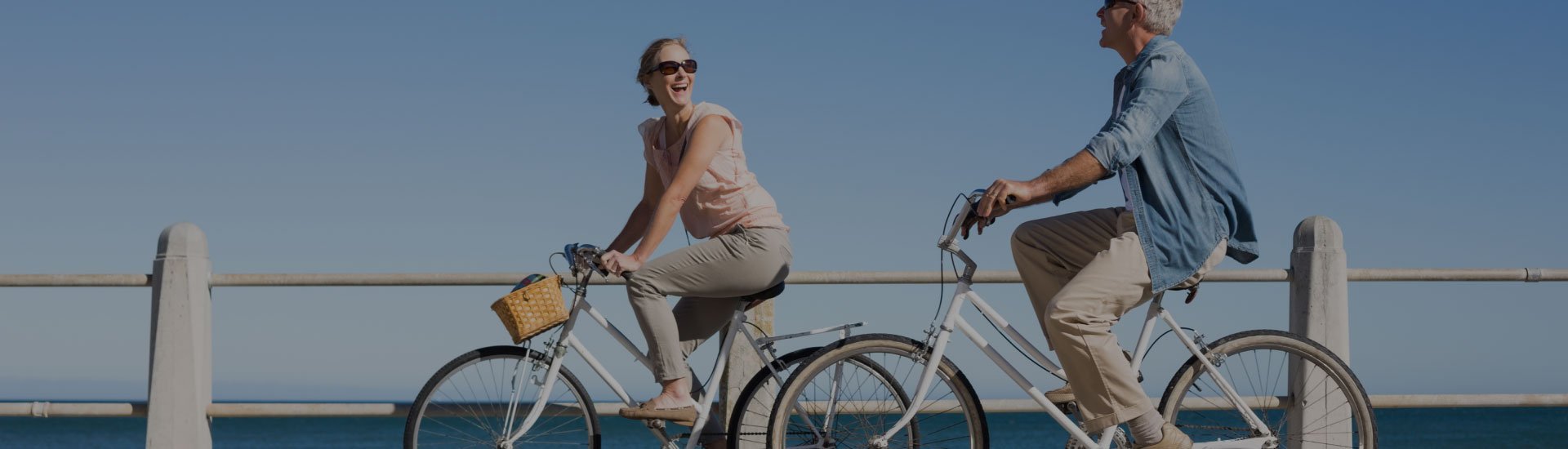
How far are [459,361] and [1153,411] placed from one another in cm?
212

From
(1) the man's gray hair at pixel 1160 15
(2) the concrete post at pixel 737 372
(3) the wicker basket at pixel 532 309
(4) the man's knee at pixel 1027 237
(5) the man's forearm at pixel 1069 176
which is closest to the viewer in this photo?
(5) the man's forearm at pixel 1069 176

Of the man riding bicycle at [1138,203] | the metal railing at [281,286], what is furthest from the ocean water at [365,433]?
the man riding bicycle at [1138,203]

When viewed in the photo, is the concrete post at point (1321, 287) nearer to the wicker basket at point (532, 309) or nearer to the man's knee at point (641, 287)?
the man's knee at point (641, 287)

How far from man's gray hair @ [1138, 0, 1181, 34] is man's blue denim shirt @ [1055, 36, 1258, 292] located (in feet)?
0.17

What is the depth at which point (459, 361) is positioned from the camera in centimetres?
443

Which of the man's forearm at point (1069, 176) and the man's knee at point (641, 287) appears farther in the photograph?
the man's knee at point (641, 287)

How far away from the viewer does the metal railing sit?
5191 millimetres

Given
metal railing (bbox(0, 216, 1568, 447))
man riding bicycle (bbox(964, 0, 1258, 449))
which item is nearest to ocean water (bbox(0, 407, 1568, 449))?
metal railing (bbox(0, 216, 1568, 447))

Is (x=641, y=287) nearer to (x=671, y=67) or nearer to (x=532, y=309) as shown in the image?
(x=532, y=309)

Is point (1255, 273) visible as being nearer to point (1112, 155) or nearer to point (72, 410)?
point (1112, 155)

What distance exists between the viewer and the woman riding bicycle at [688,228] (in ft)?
13.8

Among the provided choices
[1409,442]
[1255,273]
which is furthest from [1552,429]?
[1255,273]

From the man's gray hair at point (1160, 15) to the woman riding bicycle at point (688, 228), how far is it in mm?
1252

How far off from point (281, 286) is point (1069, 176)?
321cm
